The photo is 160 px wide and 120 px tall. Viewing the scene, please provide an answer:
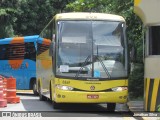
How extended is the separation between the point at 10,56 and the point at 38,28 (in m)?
16.0

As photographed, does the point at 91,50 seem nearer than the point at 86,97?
No

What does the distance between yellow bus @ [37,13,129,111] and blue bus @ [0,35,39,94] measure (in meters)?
9.42

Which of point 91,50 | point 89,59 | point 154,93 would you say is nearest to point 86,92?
point 89,59

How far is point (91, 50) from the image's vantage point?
50.9 ft

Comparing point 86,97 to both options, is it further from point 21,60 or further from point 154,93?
point 21,60

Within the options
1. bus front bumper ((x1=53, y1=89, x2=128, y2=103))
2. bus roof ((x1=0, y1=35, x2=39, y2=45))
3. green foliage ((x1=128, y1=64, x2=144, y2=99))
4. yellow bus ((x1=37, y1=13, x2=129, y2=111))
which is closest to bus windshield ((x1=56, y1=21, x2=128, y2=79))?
yellow bus ((x1=37, y1=13, x2=129, y2=111))

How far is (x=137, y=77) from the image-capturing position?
72.0 ft

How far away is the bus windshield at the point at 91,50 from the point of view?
1528 centimetres

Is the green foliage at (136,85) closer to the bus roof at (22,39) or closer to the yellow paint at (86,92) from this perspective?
the bus roof at (22,39)

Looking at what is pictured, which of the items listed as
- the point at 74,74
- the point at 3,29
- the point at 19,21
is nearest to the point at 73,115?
the point at 74,74

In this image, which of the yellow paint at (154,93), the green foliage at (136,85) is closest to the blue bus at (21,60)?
the green foliage at (136,85)

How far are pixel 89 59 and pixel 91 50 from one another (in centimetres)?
33

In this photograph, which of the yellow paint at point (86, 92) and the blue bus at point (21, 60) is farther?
the blue bus at point (21, 60)

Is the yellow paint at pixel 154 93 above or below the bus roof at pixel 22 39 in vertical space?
below
